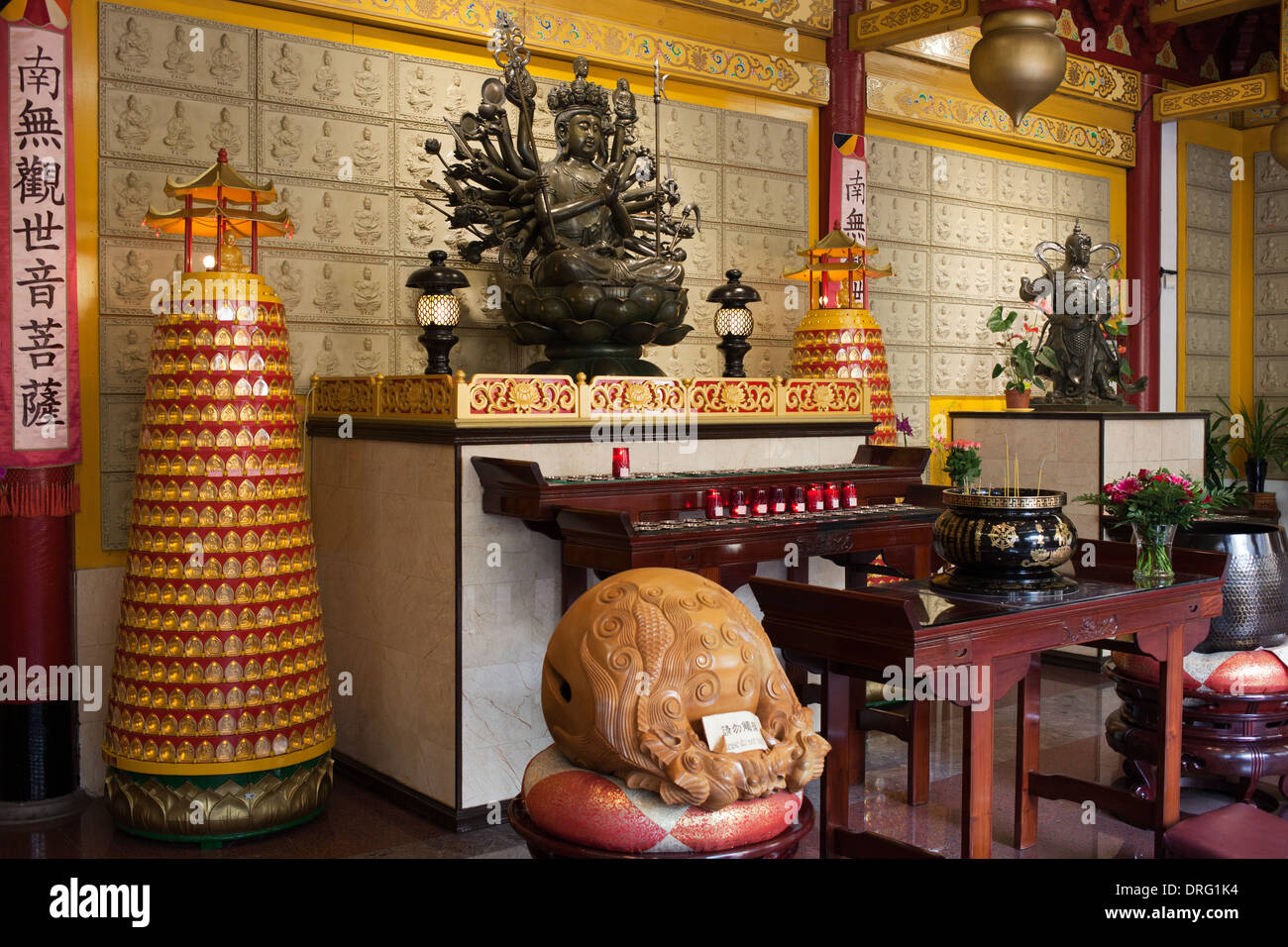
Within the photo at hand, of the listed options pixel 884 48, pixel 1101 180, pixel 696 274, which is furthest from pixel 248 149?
pixel 1101 180

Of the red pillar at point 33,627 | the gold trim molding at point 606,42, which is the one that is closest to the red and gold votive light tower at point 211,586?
the red pillar at point 33,627

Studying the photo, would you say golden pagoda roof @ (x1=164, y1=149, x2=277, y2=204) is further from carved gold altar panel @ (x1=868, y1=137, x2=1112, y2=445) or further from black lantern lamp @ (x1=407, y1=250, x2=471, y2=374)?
carved gold altar panel @ (x1=868, y1=137, x2=1112, y2=445)

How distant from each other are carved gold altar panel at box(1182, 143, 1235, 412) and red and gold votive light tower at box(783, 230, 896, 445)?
4.07m

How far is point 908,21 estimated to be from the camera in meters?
6.35

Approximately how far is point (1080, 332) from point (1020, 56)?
4113 millimetres

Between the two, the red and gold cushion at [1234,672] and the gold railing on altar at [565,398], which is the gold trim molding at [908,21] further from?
the red and gold cushion at [1234,672]

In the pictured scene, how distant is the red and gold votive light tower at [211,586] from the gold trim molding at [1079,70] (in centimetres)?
486

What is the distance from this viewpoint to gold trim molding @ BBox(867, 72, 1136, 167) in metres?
7.23

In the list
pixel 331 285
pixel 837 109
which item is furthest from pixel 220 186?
pixel 837 109

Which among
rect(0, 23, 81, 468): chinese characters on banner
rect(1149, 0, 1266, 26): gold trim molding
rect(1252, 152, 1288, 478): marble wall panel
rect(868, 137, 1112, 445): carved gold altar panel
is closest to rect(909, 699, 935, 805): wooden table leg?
rect(0, 23, 81, 468): chinese characters on banner

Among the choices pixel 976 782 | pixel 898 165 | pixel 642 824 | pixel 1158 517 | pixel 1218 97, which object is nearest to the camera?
pixel 642 824

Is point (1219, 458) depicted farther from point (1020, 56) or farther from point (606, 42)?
point (1020, 56)

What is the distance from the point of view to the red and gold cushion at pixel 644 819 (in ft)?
7.16

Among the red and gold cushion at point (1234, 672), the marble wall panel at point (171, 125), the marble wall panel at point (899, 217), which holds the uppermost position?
the marble wall panel at point (899, 217)
